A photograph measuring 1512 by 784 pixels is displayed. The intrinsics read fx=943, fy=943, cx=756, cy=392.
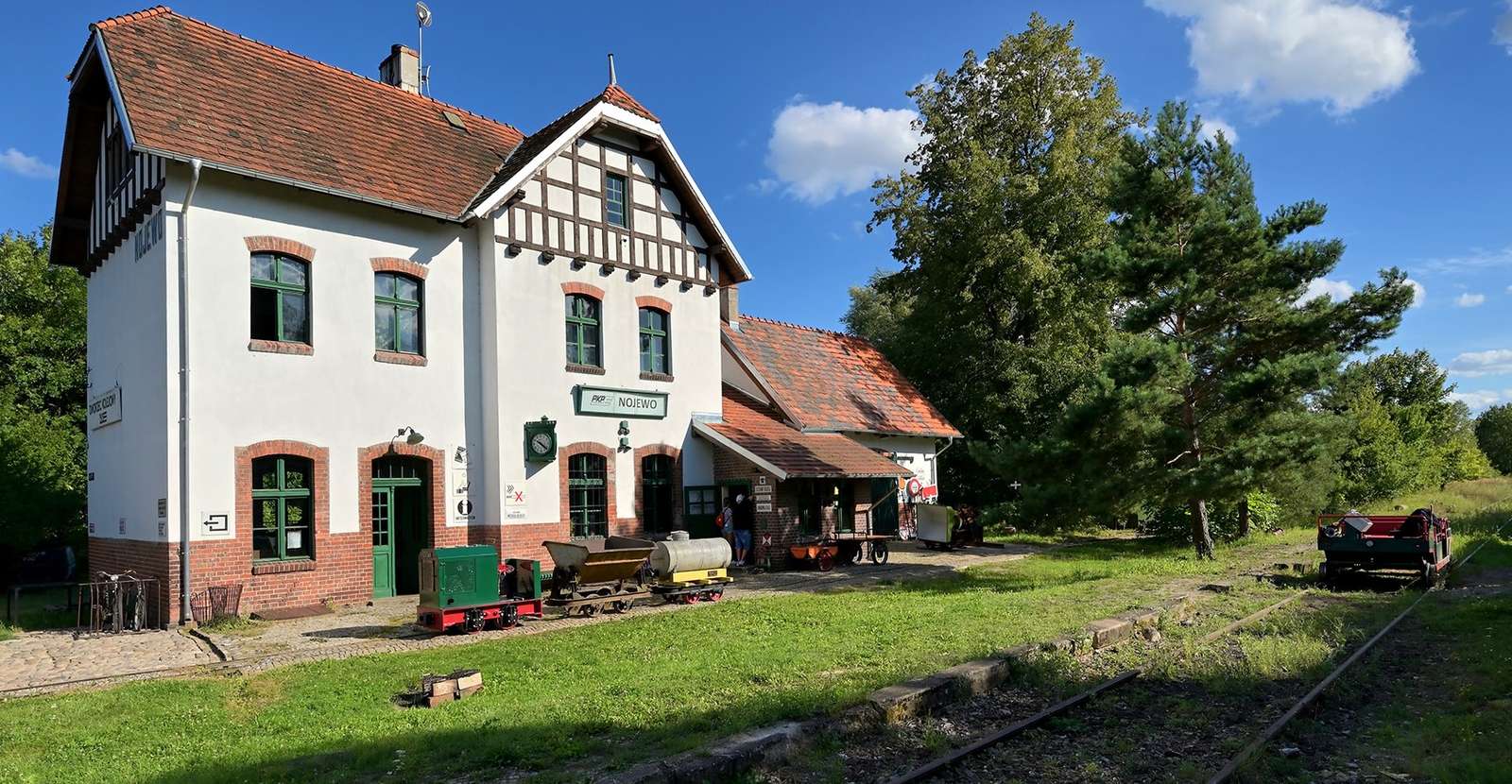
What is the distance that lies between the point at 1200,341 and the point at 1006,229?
11661mm

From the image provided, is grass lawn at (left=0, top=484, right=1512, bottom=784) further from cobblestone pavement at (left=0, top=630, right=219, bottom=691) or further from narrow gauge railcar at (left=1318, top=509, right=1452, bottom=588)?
Result: narrow gauge railcar at (left=1318, top=509, right=1452, bottom=588)

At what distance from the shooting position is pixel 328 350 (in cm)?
1509

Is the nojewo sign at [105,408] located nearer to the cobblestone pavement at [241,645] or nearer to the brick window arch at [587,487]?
the cobblestone pavement at [241,645]

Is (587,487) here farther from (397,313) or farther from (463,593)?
(463,593)

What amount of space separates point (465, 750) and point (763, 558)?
42.7 feet

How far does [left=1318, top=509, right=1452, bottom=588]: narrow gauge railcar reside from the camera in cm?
1473

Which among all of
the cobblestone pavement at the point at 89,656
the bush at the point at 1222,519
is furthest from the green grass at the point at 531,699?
the bush at the point at 1222,519

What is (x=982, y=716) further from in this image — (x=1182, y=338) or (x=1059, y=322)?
(x=1059, y=322)

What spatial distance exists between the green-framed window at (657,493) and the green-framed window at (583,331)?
242 centimetres

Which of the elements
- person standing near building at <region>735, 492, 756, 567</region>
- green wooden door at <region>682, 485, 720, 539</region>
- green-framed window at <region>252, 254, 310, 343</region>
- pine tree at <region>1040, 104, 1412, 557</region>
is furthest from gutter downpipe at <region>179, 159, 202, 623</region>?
pine tree at <region>1040, 104, 1412, 557</region>

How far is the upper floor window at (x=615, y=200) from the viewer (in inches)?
747

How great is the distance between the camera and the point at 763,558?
63.9ft

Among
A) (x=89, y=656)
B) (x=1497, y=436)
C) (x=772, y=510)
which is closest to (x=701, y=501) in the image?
(x=772, y=510)

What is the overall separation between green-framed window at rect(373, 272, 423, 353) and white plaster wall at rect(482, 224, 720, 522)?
129 centimetres
